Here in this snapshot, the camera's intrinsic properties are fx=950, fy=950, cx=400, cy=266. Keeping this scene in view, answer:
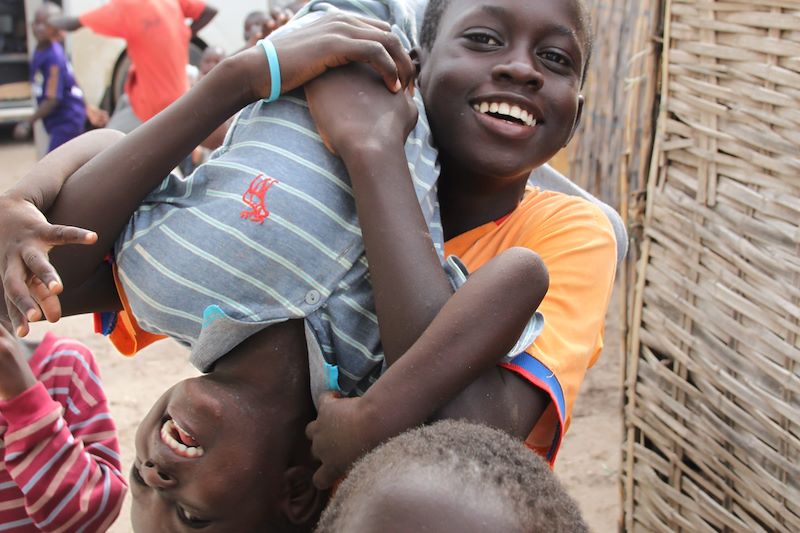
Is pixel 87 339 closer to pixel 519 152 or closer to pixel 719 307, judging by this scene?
pixel 719 307

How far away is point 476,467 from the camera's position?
1.17 metres

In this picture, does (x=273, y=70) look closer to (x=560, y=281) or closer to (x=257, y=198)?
(x=257, y=198)

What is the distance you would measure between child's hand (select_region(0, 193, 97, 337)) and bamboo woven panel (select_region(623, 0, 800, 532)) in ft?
5.59

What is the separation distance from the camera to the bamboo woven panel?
7.68 feet

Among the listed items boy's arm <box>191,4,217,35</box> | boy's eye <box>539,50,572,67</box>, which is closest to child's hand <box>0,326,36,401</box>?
boy's eye <box>539,50,572,67</box>

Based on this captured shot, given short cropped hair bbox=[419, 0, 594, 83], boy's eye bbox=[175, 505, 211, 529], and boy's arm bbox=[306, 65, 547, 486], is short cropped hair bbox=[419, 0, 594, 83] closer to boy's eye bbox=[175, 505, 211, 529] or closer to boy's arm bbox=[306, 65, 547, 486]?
boy's arm bbox=[306, 65, 547, 486]

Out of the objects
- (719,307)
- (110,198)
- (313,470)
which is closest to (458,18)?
(110,198)

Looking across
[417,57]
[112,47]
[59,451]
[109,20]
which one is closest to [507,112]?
[417,57]

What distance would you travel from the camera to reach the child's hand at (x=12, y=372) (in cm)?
204

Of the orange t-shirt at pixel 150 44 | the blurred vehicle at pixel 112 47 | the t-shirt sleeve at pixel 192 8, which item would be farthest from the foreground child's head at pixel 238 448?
the blurred vehicle at pixel 112 47

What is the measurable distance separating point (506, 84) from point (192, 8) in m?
6.77

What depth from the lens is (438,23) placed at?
1.89m

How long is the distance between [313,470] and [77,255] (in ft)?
1.74

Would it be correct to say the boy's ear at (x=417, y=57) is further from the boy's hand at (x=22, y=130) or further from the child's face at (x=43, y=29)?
the boy's hand at (x=22, y=130)
